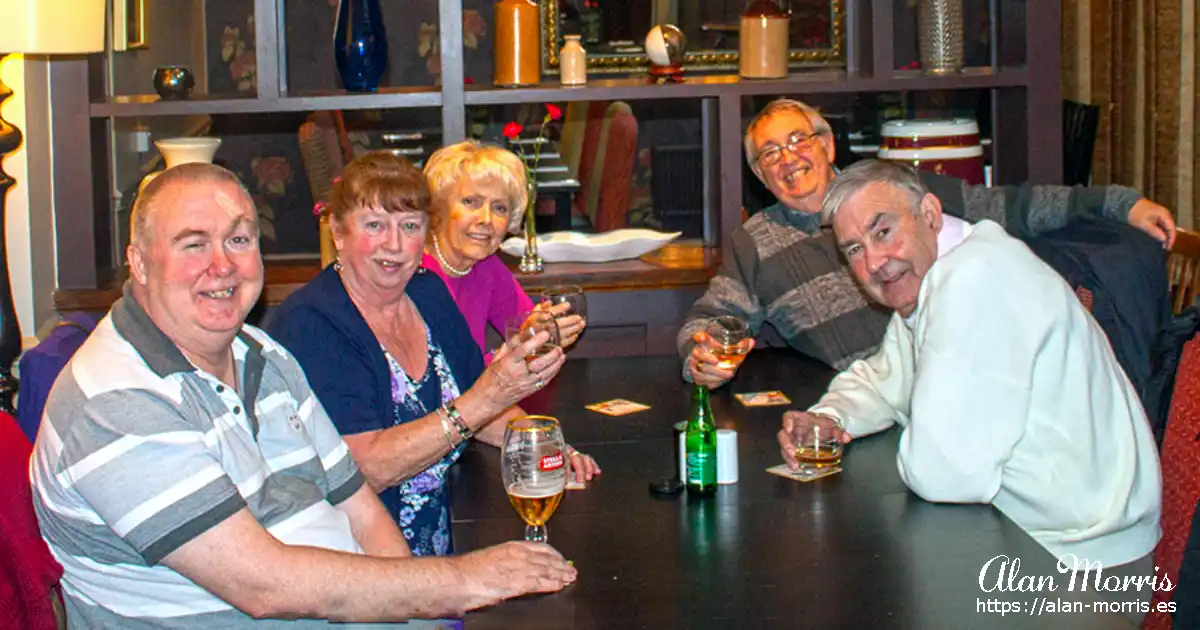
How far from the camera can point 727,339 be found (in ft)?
9.17

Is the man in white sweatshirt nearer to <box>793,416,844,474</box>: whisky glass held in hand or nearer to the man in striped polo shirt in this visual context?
<box>793,416,844,474</box>: whisky glass held in hand

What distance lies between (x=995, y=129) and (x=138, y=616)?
3.29 metres

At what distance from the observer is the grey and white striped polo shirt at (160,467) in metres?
1.73

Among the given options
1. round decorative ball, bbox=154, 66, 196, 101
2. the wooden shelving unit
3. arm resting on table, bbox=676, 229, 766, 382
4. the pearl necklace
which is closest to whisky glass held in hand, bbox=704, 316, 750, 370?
arm resting on table, bbox=676, 229, 766, 382

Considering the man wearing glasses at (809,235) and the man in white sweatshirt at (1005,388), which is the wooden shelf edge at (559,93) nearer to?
the man wearing glasses at (809,235)

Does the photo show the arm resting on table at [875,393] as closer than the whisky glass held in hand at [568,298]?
Yes

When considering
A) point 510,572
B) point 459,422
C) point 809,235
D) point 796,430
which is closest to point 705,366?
point 796,430

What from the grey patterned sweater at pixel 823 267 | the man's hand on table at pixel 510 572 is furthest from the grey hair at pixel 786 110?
the man's hand on table at pixel 510 572

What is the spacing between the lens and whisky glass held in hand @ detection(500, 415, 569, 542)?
75.4 inches

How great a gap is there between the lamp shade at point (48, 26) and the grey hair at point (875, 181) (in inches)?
66.5

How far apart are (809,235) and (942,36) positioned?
1.07m

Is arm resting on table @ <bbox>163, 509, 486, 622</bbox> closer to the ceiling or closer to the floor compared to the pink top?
closer to the floor

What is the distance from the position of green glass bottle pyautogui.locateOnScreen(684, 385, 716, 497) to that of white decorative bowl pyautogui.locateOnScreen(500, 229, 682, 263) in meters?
1.90

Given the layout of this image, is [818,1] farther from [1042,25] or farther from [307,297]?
[307,297]
